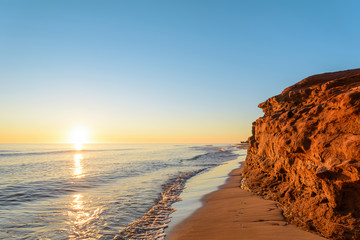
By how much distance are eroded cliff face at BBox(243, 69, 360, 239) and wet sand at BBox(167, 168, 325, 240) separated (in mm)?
421

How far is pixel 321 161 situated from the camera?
5.96m

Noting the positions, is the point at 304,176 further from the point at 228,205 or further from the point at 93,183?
the point at 93,183

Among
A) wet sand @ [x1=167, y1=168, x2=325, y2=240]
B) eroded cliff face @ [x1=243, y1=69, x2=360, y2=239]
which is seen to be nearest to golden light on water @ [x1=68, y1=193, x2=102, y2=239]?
wet sand @ [x1=167, y1=168, x2=325, y2=240]

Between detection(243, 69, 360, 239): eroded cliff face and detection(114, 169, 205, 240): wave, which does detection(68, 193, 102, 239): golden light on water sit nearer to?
detection(114, 169, 205, 240): wave

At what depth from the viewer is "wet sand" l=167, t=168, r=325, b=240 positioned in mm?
5855

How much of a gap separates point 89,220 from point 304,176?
27.0 ft

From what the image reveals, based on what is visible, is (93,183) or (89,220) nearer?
(89,220)

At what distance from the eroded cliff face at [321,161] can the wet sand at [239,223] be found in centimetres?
42

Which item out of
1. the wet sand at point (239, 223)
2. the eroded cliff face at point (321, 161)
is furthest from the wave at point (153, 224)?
the eroded cliff face at point (321, 161)

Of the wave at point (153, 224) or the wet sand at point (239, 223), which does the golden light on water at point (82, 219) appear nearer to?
the wave at point (153, 224)

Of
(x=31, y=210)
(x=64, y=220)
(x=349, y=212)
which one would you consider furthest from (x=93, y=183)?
(x=349, y=212)

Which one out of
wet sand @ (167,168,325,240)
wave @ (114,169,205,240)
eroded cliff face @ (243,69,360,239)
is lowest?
wave @ (114,169,205,240)

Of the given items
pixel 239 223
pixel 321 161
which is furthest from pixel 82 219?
pixel 321 161

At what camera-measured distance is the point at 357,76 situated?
7.63 metres
